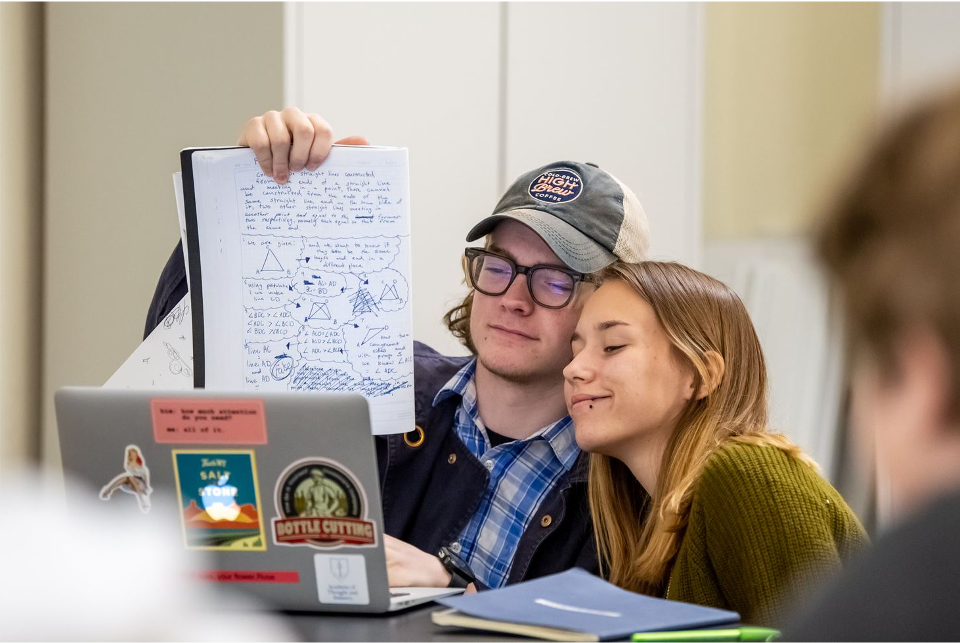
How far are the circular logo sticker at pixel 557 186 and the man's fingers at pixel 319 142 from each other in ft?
1.43

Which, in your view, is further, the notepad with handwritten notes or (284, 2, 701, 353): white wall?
(284, 2, 701, 353): white wall

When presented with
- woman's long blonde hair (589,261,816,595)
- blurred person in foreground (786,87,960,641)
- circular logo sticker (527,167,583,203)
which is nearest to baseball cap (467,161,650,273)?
circular logo sticker (527,167,583,203)

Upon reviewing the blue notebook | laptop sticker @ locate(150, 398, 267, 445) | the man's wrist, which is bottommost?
the man's wrist

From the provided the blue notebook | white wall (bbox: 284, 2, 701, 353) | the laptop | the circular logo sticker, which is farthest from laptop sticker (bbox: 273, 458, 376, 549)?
white wall (bbox: 284, 2, 701, 353)

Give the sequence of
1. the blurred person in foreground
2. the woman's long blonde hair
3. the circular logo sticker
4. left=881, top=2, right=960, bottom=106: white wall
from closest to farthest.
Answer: the blurred person in foreground, the woman's long blonde hair, the circular logo sticker, left=881, top=2, right=960, bottom=106: white wall

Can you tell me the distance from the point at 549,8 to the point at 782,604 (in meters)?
1.99

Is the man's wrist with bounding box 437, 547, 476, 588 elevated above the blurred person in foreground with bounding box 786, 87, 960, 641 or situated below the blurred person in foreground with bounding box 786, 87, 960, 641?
below

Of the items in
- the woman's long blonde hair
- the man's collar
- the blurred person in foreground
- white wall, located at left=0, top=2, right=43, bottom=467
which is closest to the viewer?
the blurred person in foreground

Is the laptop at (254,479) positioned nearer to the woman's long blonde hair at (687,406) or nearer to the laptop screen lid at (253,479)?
the laptop screen lid at (253,479)

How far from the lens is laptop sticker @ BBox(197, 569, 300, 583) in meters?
1.02

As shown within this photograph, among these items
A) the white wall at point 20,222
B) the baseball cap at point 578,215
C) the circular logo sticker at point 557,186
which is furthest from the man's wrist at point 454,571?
the white wall at point 20,222

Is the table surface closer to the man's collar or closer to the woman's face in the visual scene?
the woman's face

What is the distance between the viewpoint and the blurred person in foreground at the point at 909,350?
460 millimetres

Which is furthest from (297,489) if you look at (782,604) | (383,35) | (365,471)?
(383,35)
